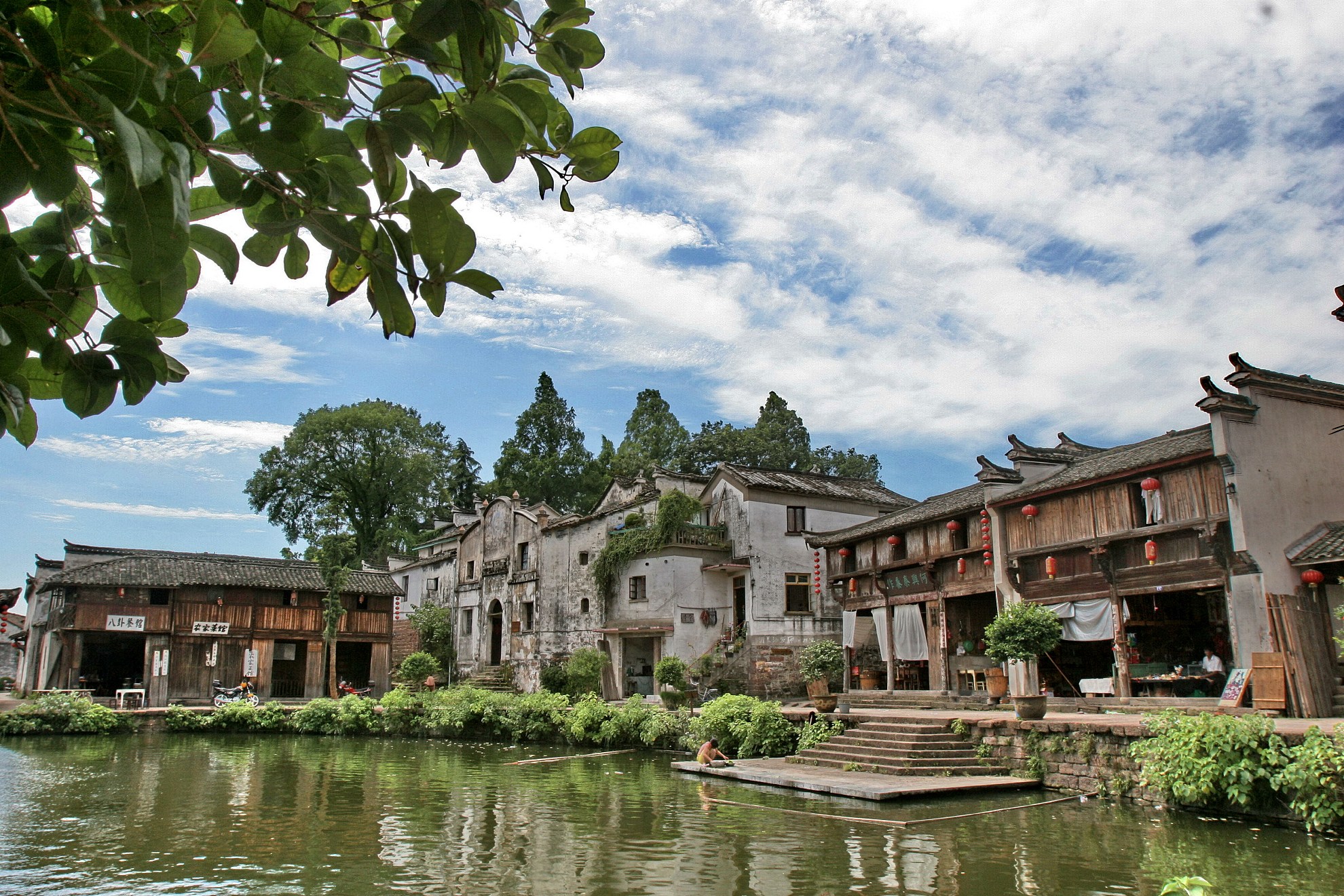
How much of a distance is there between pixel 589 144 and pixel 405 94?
0.50 m

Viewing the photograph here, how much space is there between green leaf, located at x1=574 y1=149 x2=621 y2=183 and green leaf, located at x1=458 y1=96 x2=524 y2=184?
0.27 metres

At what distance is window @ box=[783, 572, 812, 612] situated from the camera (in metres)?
27.2

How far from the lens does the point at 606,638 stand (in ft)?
97.0

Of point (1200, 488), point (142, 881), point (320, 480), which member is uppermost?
point (320, 480)

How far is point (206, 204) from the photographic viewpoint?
2094 millimetres

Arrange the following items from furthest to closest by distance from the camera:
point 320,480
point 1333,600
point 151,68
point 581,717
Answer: point 320,480, point 581,717, point 1333,600, point 151,68

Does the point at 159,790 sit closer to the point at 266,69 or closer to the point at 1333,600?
the point at 266,69

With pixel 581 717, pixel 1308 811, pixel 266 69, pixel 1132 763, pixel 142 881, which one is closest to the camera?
pixel 266 69

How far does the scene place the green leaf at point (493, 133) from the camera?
202 centimetres

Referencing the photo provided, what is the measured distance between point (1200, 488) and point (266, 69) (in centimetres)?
1666

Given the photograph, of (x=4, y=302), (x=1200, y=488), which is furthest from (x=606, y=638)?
(x=4, y=302)

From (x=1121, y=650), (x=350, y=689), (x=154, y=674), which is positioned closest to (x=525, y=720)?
(x=350, y=689)

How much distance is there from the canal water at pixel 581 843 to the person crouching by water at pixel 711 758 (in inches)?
31.8

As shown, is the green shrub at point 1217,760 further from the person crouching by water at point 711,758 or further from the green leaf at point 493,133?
the green leaf at point 493,133
